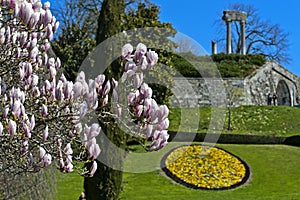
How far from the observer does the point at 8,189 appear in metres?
5.51

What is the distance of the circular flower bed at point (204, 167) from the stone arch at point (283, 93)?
48.7 ft

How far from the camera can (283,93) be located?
2659cm

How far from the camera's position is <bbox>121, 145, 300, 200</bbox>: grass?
9.02m

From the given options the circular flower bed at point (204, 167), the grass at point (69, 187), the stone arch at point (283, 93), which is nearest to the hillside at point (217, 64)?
the stone arch at point (283, 93)

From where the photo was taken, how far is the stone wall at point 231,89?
68.6 ft

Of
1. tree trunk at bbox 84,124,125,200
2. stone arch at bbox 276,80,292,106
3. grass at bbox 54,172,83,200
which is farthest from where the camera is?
stone arch at bbox 276,80,292,106

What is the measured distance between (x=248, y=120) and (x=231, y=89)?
371cm

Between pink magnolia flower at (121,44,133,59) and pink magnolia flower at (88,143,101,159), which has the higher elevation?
pink magnolia flower at (121,44,133,59)

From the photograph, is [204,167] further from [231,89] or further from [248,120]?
[231,89]

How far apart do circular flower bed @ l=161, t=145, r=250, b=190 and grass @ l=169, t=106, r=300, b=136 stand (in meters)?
3.59

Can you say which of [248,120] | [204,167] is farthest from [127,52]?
[248,120]

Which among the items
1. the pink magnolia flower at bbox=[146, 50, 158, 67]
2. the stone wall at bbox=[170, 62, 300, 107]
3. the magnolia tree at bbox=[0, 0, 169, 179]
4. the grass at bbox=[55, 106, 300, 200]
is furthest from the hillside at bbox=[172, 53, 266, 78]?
the pink magnolia flower at bbox=[146, 50, 158, 67]

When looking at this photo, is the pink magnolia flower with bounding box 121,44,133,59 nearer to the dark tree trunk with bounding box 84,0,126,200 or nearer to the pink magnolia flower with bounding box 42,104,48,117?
the pink magnolia flower with bounding box 42,104,48,117

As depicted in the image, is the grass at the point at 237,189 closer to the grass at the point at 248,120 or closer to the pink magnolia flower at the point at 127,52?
the grass at the point at 248,120
